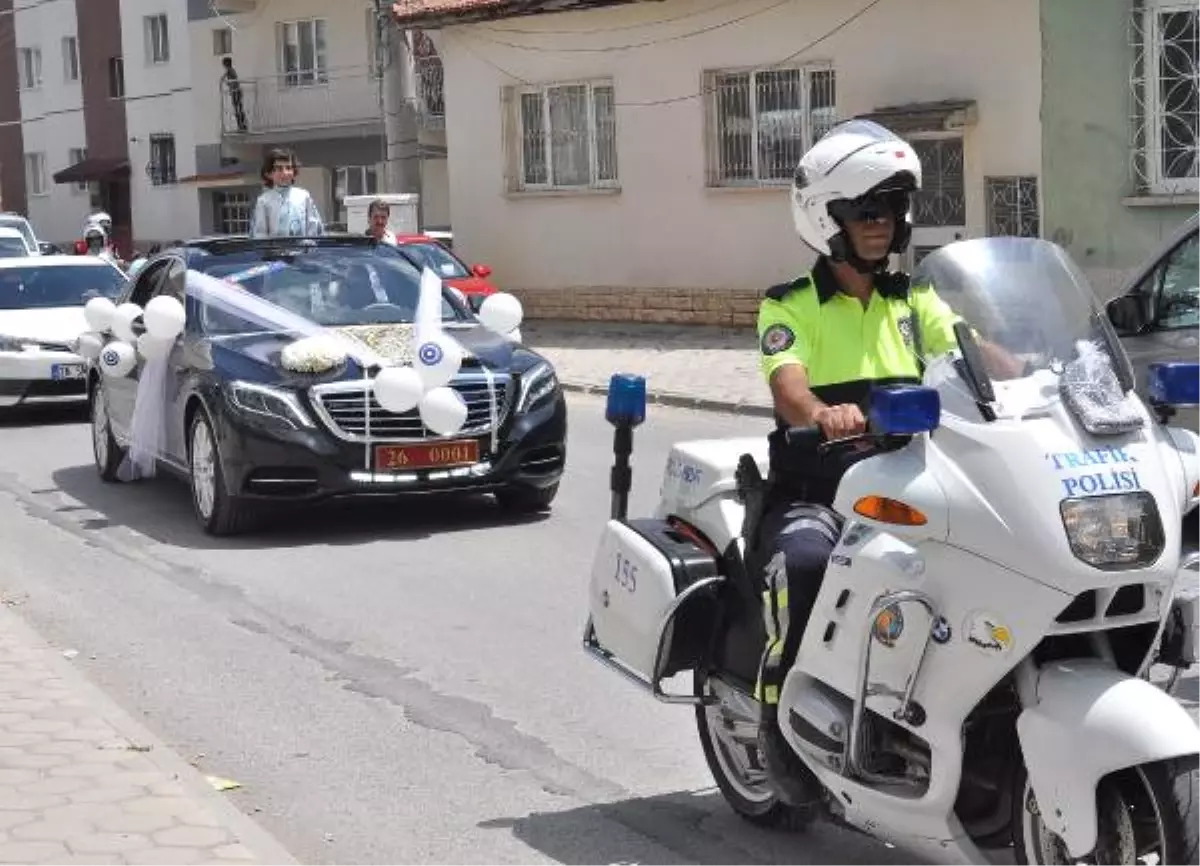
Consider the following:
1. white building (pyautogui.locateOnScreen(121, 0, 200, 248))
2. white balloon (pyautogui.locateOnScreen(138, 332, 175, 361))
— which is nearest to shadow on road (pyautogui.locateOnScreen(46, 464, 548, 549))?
white balloon (pyautogui.locateOnScreen(138, 332, 175, 361))

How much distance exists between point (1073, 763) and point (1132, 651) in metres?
0.44

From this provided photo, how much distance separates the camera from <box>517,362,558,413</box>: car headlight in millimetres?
10627

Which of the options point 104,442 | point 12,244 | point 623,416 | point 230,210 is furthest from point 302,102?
point 623,416

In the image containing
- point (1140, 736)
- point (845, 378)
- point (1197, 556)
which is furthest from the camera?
point (845, 378)

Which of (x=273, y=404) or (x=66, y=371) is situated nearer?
(x=273, y=404)

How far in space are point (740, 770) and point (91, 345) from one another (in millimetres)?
8773

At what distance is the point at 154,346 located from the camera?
1141cm

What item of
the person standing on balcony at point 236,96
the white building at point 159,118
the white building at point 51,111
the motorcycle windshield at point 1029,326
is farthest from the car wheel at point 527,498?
the white building at point 51,111

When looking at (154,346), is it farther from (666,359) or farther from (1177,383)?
(666,359)

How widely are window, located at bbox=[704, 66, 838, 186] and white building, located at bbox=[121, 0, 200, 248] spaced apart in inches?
986

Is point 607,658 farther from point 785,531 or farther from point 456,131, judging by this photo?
point 456,131

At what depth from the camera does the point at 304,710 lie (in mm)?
7016

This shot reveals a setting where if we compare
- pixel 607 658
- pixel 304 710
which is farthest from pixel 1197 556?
pixel 304 710

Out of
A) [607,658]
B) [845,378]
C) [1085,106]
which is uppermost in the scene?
[1085,106]
